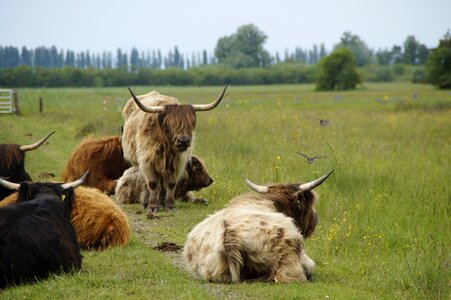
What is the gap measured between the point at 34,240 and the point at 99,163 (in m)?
6.29

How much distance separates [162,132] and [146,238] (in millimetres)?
2569

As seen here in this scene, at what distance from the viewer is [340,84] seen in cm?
7719

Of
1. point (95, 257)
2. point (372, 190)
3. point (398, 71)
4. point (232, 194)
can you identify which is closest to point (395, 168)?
point (372, 190)

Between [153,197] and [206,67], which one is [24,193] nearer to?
[153,197]

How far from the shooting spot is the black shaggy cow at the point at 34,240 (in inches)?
217

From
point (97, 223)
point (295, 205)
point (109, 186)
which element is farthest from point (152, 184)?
point (295, 205)

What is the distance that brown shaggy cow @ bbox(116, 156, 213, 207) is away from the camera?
1129 centimetres

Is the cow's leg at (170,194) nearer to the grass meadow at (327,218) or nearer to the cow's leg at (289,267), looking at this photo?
the grass meadow at (327,218)

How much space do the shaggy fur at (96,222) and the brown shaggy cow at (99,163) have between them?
13.7 feet

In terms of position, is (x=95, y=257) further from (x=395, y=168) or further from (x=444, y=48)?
(x=444, y=48)

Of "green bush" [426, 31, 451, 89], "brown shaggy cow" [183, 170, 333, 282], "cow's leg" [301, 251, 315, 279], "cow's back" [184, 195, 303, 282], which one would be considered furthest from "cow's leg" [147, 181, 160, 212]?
"green bush" [426, 31, 451, 89]

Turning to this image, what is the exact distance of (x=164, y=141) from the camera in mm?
10555

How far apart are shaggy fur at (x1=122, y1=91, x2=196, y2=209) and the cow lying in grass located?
2.85 meters

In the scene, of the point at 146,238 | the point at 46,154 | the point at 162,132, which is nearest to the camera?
the point at 146,238
